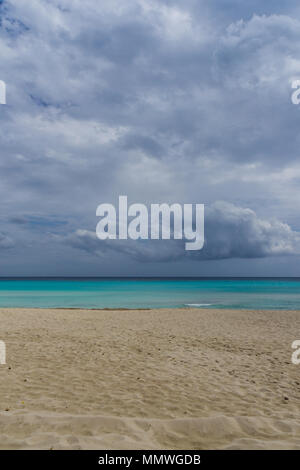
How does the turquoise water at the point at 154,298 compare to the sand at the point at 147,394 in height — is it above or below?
below

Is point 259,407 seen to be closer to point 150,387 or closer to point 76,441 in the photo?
point 150,387

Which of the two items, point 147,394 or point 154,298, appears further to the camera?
point 154,298

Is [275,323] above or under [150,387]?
under

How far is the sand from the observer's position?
16.2 feet

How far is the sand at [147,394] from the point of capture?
4949mm

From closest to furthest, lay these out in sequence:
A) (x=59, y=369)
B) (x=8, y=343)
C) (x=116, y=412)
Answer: (x=116, y=412)
(x=59, y=369)
(x=8, y=343)

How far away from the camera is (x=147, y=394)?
6.77 metres

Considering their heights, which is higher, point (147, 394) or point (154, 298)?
point (147, 394)

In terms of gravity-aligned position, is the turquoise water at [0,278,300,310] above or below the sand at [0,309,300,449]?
below

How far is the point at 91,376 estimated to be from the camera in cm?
794

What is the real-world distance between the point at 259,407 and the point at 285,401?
0.84m

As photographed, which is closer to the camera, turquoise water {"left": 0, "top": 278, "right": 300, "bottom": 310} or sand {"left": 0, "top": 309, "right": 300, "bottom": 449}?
sand {"left": 0, "top": 309, "right": 300, "bottom": 449}
